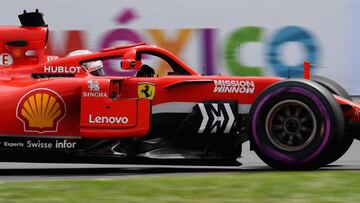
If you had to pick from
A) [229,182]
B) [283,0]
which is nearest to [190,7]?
[283,0]

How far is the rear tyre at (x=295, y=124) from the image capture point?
301 inches

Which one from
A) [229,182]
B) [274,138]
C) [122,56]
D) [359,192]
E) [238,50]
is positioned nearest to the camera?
[359,192]

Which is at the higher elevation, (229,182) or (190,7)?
(190,7)

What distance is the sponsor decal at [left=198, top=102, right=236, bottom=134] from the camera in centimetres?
806

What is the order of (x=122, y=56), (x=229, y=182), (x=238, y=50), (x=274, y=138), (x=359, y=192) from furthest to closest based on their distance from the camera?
(x=238, y=50), (x=122, y=56), (x=274, y=138), (x=229, y=182), (x=359, y=192)

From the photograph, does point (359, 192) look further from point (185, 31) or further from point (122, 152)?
point (185, 31)

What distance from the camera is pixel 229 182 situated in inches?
257

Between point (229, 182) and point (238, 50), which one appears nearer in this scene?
point (229, 182)

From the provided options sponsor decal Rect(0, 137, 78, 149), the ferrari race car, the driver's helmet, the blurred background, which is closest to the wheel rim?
the ferrari race car

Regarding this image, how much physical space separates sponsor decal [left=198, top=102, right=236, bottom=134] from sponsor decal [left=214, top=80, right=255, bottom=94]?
12 centimetres

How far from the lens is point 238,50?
49.0 feet

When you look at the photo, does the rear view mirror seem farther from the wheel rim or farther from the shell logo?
the wheel rim

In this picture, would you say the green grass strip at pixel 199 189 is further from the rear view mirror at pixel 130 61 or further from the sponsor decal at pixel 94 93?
the rear view mirror at pixel 130 61

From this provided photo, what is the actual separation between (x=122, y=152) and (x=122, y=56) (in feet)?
3.06
